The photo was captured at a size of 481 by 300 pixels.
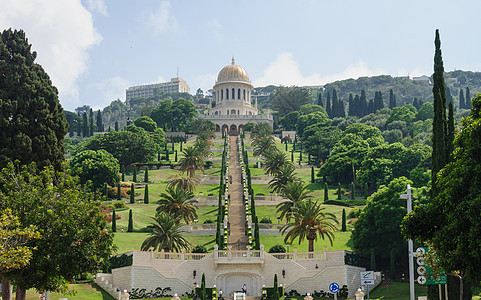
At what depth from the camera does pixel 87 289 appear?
43844 millimetres

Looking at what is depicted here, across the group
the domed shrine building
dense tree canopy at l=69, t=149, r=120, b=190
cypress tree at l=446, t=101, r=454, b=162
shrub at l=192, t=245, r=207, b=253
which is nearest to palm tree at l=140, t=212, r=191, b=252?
shrub at l=192, t=245, r=207, b=253

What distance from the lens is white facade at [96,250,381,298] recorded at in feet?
151

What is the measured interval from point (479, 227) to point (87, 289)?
3069 cm

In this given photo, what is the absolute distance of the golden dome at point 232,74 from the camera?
158250 millimetres

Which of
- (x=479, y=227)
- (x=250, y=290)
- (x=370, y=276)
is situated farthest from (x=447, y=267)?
(x=250, y=290)

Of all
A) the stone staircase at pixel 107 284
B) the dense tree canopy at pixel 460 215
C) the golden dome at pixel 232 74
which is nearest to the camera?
the dense tree canopy at pixel 460 215

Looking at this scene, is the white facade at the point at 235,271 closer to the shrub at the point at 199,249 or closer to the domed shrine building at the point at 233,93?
the shrub at the point at 199,249

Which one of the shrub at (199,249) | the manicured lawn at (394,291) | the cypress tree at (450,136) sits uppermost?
the cypress tree at (450,136)

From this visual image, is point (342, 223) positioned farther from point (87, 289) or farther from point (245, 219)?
point (87, 289)

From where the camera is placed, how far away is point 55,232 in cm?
3059

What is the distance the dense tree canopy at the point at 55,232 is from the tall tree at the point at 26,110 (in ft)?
40.1

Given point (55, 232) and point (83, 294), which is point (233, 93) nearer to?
point (83, 294)

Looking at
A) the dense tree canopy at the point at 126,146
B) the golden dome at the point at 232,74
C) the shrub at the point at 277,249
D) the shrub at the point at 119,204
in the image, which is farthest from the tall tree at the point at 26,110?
the golden dome at the point at 232,74

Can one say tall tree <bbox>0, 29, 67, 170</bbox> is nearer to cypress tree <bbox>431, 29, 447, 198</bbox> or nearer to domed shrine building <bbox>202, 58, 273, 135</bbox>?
cypress tree <bbox>431, 29, 447, 198</bbox>
